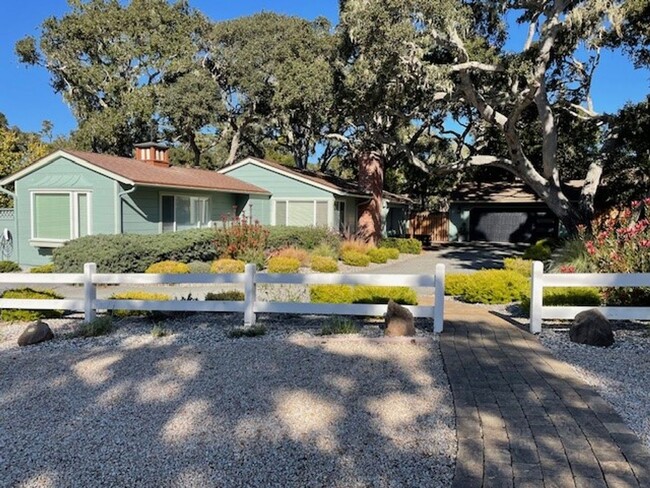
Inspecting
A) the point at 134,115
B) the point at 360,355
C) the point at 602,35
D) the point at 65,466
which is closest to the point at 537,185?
the point at 602,35

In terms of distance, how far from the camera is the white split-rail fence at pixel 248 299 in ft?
22.7

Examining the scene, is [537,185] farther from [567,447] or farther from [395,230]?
[567,447]

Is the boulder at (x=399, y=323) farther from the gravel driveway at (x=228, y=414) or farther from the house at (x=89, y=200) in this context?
the house at (x=89, y=200)

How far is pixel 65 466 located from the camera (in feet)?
11.5

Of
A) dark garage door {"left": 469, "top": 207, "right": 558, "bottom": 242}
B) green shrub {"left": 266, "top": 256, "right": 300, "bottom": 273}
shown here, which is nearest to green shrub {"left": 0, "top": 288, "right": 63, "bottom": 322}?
green shrub {"left": 266, "top": 256, "right": 300, "bottom": 273}

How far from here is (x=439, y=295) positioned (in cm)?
679

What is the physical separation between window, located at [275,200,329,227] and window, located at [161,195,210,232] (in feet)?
12.3

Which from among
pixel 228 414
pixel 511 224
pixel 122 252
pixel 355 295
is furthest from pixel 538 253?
pixel 228 414

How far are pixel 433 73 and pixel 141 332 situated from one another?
36.1 feet

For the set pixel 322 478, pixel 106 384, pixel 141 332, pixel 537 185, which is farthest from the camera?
pixel 537 185

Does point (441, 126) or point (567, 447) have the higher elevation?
point (441, 126)

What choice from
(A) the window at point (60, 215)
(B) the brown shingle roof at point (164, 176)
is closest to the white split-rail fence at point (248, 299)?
(B) the brown shingle roof at point (164, 176)

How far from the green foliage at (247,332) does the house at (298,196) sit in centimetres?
1439

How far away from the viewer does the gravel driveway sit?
3.39 metres
